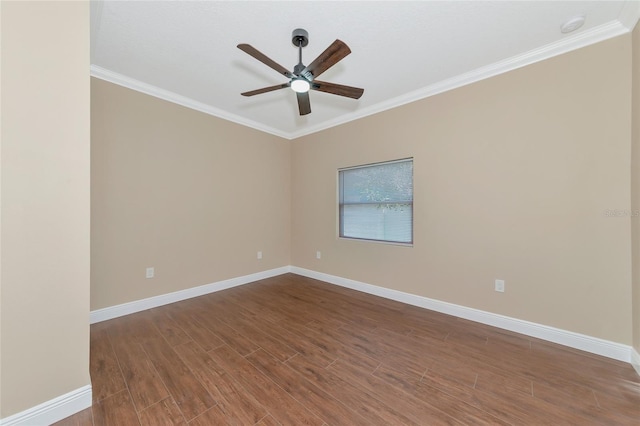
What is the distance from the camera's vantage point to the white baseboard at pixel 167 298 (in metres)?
2.54

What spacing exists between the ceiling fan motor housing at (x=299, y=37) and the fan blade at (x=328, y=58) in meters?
0.37

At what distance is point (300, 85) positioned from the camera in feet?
6.34

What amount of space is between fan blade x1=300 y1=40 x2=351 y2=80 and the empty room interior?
0.02m

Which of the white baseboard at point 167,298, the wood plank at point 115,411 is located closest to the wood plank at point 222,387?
the wood plank at point 115,411

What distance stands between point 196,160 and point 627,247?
14.8 feet

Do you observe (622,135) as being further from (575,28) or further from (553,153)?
(575,28)

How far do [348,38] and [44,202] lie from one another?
2406 millimetres

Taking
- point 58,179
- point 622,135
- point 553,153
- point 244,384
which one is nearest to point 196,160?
point 58,179

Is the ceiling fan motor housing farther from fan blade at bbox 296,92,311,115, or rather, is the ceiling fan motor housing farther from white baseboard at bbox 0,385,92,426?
white baseboard at bbox 0,385,92,426

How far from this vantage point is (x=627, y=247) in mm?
1899

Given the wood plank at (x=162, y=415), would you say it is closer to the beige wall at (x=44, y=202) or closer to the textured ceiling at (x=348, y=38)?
the beige wall at (x=44, y=202)

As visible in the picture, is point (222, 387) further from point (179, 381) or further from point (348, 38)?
point (348, 38)

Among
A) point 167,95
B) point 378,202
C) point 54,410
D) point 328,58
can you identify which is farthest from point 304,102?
point 54,410

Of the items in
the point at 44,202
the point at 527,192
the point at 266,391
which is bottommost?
the point at 266,391
